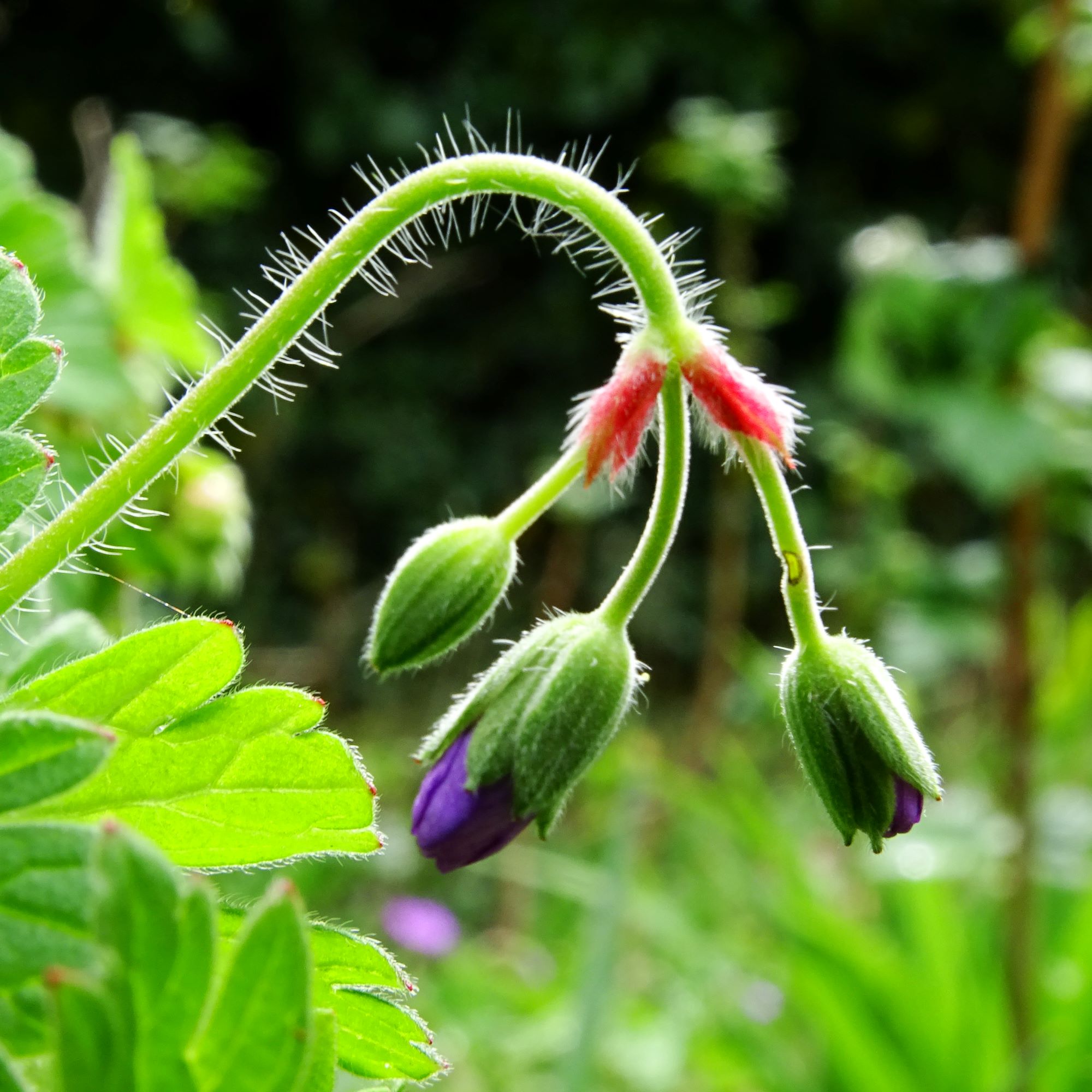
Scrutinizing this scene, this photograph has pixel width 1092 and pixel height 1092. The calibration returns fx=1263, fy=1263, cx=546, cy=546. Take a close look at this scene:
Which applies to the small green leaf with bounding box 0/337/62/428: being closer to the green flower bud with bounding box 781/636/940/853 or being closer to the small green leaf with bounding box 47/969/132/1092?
the small green leaf with bounding box 47/969/132/1092

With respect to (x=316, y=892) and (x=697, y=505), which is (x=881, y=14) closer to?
(x=697, y=505)

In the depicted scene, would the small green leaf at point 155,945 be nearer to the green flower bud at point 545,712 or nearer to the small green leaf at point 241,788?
the small green leaf at point 241,788

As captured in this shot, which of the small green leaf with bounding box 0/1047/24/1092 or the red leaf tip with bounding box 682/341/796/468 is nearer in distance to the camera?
the small green leaf with bounding box 0/1047/24/1092

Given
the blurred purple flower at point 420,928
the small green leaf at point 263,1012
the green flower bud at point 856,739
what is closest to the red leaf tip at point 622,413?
the green flower bud at point 856,739

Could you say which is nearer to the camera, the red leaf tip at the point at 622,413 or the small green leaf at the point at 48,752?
the small green leaf at the point at 48,752

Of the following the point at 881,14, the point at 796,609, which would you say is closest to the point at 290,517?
the point at 881,14

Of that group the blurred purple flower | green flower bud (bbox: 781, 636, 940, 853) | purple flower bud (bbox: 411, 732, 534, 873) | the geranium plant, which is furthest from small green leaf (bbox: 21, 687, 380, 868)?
the blurred purple flower
